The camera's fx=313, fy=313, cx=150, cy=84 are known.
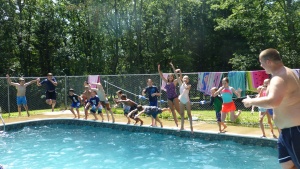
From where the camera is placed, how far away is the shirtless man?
2.80 m

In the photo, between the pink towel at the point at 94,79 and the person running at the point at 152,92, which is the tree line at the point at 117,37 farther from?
the person running at the point at 152,92

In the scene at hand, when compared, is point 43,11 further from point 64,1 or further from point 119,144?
point 119,144

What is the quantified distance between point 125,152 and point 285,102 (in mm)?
5914

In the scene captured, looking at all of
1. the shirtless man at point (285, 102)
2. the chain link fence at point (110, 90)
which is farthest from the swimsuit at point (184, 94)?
the chain link fence at point (110, 90)

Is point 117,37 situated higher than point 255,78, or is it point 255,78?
point 117,37

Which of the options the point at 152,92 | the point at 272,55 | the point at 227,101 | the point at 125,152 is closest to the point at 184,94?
the point at 227,101

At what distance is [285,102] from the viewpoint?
291 centimetres

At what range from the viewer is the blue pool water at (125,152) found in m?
7.03

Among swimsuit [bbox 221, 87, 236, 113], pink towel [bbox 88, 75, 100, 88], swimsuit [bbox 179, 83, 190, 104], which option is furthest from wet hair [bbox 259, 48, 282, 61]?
pink towel [bbox 88, 75, 100, 88]

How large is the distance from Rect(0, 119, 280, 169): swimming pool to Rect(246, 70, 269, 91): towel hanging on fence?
289 centimetres

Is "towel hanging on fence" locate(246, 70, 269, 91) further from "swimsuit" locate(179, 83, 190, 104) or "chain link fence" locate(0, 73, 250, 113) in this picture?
"chain link fence" locate(0, 73, 250, 113)

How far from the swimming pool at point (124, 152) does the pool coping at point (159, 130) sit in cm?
13

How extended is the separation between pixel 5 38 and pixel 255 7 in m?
20.6

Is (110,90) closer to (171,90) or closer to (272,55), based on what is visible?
(171,90)
